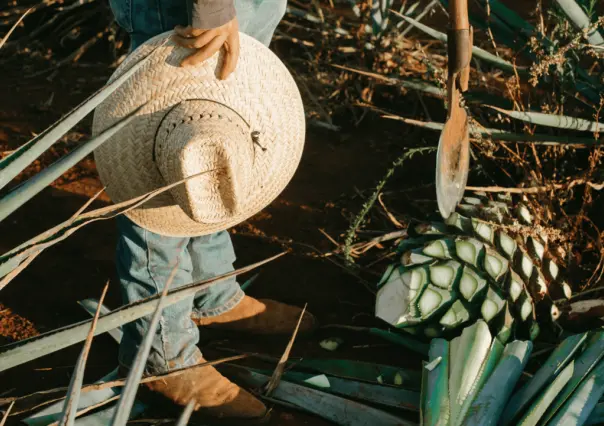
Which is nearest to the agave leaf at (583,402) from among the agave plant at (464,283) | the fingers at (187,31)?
the agave plant at (464,283)

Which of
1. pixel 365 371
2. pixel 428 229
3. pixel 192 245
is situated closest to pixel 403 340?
pixel 365 371

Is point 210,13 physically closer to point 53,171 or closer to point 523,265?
point 53,171

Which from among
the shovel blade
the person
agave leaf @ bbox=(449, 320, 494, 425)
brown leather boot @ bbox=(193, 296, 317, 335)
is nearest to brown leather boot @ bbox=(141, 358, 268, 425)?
the person

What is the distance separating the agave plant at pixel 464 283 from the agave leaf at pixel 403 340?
0.07m

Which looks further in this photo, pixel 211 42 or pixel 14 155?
pixel 211 42

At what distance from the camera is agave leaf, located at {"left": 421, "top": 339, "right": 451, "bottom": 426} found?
1741 millimetres

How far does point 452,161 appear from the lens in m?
2.19

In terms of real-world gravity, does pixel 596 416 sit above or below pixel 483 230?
below

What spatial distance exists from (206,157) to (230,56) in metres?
0.24

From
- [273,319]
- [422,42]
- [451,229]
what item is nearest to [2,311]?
[273,319]

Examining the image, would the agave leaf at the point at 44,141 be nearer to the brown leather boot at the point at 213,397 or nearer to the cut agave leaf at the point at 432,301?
the brown leather boot at the point at 213,397

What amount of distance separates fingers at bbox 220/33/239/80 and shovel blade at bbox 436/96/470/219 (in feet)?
2.17

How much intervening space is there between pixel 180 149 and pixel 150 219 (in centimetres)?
32

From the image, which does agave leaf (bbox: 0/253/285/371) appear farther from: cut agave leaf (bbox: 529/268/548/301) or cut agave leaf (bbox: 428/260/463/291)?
cut agave leaf (bbox: 529/268/548/301)
